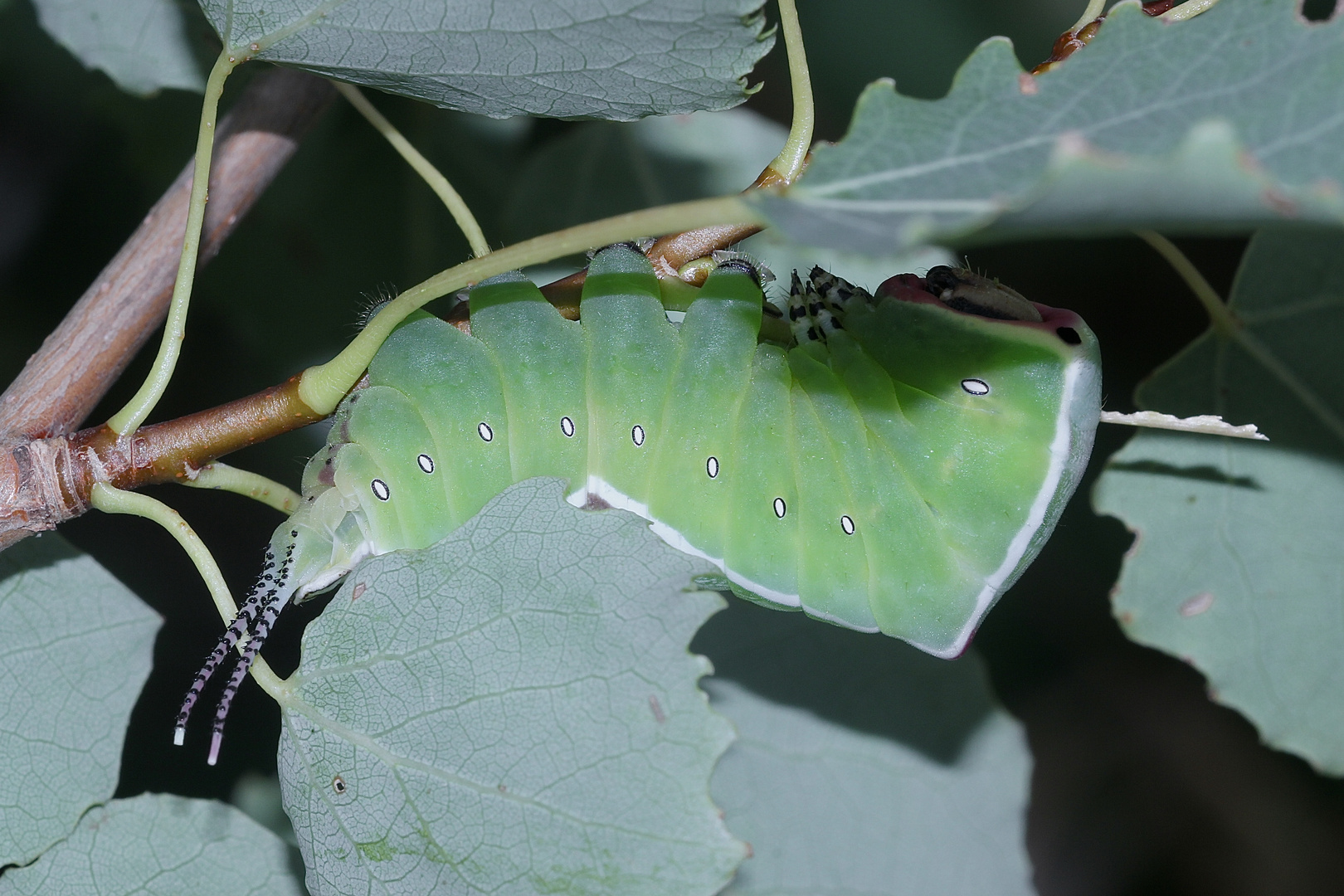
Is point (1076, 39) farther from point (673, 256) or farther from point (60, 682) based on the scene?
point (60, 682)

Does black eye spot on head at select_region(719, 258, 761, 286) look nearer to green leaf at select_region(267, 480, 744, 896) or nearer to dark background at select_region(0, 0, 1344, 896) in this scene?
green leaf at select_region(267, 480, 744, 896)

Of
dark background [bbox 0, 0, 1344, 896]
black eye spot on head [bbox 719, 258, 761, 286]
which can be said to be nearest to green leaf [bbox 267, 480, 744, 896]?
black eye spot on head [bbox 719, 258, 761, 286]

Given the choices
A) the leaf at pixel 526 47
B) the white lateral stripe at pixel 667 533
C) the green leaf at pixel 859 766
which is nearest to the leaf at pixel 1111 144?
the leaf at pixel 526 47

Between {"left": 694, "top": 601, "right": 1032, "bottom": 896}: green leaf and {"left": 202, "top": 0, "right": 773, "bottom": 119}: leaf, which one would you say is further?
{"left": 694, "top": 601, "right": 1032, "bottom": 896}: green leaf

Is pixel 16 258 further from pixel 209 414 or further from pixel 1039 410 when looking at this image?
pixel 1039 410

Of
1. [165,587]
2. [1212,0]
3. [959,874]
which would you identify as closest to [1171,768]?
[959,874]

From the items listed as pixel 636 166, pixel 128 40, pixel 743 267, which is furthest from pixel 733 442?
pixel 128 40
